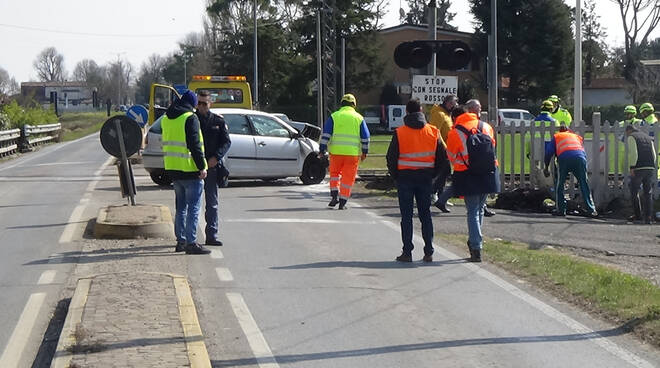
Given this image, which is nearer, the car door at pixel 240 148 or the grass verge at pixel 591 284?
the grass verge at pixel 591 284

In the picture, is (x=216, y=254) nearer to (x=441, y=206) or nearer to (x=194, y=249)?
(x=194, y=249)

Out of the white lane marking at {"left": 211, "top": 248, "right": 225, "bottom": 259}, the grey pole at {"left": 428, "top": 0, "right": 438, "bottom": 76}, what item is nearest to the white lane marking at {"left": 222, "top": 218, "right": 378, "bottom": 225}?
the white lane marking at {"left": 211, "top": 248, "right": 225, "bottom": 259}

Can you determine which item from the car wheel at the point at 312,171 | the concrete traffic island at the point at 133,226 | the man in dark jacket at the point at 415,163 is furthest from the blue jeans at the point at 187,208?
the car wheel at the point at 312,171

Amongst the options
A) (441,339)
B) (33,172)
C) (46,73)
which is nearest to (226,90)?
(33,172)

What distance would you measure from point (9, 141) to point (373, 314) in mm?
36544

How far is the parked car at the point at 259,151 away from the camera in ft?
64.0

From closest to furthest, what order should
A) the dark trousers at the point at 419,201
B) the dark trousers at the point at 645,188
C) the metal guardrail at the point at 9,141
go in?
the dark trousers at the point at 419,201, the dark trousers at the point at 645,188, the metal guardrail at the point at 9,141

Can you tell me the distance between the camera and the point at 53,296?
29.6 feet

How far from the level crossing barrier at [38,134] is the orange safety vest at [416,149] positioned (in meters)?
36.6

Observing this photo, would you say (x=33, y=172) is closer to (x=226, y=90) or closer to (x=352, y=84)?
(x=226, y=90)

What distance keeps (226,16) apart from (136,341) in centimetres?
7073

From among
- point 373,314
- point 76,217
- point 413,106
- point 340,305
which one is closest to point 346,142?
point 76,217

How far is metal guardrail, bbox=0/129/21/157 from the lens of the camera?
129ft

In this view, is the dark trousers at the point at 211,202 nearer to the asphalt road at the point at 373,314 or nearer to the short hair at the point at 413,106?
the asphalt road at the point at 373,314
